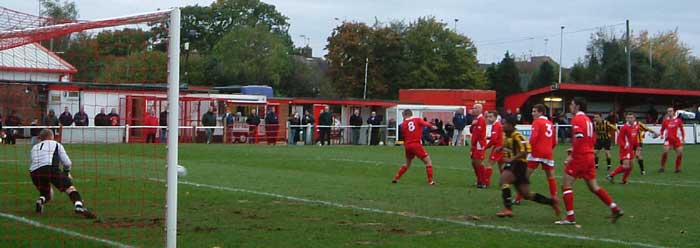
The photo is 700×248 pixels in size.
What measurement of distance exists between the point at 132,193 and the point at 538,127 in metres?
7.82

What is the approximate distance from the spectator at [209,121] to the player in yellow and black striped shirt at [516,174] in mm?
25246

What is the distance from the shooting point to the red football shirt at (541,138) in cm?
1480

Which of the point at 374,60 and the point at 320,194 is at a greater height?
the point at 374,60

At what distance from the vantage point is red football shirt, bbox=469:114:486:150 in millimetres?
20578

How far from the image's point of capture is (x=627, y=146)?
23203mm

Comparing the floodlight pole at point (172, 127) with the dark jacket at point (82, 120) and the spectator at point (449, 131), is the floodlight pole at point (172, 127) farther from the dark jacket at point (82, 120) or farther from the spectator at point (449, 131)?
the spectator at point (449, 131)

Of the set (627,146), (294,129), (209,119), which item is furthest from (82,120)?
(294,129)

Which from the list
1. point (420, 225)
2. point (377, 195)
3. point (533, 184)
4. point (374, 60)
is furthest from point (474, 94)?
point (420, 225)

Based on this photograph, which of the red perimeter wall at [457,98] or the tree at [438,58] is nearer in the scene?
the red perimeter wall at [457,98]

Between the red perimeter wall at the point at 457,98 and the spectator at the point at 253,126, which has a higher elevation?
the red perimeter wall at the point at 457,98

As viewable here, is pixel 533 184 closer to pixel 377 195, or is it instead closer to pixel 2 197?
pixel 377 195

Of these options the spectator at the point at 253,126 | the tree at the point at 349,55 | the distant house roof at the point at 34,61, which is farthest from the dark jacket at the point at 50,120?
the tree at the point at 349,55

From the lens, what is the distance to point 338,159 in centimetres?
3061

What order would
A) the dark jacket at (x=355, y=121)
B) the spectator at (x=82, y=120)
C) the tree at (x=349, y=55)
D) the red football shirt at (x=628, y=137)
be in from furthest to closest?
the tree at (x=349, y=55)
the dark jacket at (x=355, y=121)
the red football shirt at (x=628, y=137)
the spectator at (x=82, y=120)
